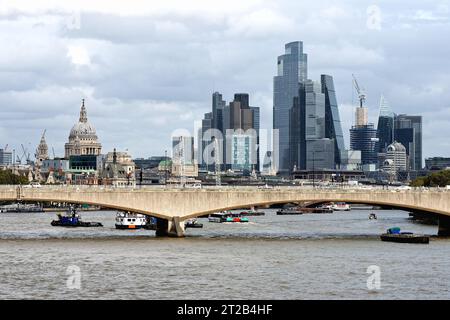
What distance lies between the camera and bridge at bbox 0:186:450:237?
10431cm

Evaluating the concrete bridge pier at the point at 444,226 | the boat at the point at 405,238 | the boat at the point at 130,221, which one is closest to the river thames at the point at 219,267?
the boat at the point at 405,238

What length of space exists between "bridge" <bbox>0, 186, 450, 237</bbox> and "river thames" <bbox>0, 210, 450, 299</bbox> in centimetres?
321

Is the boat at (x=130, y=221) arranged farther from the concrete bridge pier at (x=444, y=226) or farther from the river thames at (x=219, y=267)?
the concrete bridge pier at (x=444, y=226)

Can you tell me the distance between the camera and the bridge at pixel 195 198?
342 feet

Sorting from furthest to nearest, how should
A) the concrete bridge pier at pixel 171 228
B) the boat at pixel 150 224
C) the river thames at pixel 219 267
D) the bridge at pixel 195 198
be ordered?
the boat at pixel 150 224 → the concrete bridge pier at pixel 171 228 → the bridge at pixel 195 198 → the river thames at pixel 219 267

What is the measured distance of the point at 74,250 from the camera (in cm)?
9012

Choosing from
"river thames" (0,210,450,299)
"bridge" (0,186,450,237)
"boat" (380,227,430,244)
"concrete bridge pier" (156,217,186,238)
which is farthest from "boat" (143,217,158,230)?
"boat" (380,227,430,244)

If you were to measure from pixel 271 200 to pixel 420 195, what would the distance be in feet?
51.7

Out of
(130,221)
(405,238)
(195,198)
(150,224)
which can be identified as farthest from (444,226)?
(130,221)

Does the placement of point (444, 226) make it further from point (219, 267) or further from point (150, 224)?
point (219, 267)

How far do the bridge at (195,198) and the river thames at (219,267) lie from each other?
3.21 metres

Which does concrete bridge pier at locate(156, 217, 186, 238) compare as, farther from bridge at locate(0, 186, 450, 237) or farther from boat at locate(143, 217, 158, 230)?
boat at locate(143, 217, 158, 230)

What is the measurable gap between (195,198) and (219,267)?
3121 cm
